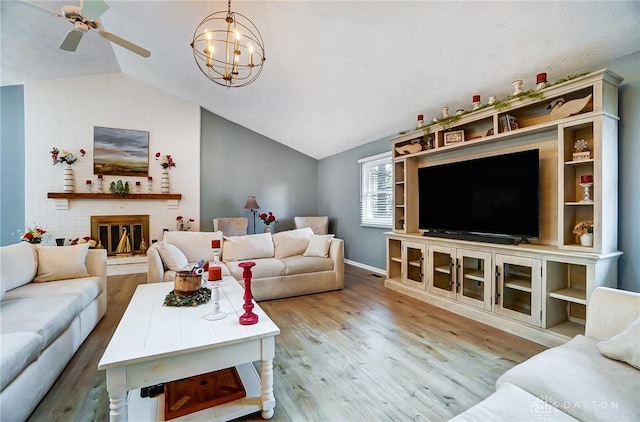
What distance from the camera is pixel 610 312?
155 cm

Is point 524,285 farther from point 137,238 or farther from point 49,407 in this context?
point 137,238

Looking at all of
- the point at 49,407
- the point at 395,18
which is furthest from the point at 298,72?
the point at 49,407

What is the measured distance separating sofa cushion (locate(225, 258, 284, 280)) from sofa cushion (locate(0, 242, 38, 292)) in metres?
1.77

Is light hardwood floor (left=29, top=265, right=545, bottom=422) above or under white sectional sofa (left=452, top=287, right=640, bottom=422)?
under

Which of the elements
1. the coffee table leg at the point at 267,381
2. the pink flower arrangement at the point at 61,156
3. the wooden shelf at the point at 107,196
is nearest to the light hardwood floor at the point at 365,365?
the coffee table leg at the point at 267,381

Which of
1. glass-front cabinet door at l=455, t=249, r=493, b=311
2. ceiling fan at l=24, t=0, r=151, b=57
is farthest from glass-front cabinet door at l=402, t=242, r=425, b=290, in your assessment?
ceiling fan at l=24, t=0, r=151, b=57

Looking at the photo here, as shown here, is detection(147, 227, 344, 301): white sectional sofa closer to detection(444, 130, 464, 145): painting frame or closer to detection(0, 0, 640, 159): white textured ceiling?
detection(444, 130, 464, 145): painting frame

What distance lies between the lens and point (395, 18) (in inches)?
102

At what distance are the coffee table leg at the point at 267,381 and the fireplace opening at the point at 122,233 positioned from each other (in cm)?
491

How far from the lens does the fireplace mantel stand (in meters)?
5.10

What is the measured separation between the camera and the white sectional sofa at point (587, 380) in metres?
1.04

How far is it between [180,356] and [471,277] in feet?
9.24

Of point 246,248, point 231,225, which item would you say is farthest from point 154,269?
point 231,225

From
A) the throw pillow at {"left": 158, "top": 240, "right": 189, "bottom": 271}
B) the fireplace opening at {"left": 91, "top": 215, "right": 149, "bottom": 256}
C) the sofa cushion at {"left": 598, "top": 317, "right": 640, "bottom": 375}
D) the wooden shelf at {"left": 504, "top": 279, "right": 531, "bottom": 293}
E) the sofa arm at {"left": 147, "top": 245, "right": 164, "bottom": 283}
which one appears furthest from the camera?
the fireplace opening at {"left": 91, "top": 215, "right": 149, "bottom": 256}
